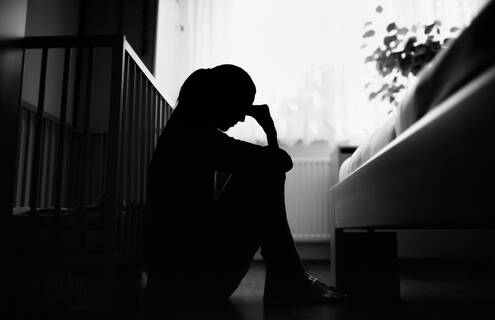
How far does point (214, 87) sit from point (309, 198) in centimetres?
186

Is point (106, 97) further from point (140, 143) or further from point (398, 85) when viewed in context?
point (398, 85)

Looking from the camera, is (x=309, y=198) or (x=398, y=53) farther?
(x=309, y=198)

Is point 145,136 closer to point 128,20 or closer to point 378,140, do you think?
point 378,140

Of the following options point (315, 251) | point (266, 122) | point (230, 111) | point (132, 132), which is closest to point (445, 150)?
point (230, 111)

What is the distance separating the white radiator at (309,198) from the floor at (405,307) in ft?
3.06

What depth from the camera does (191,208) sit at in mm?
1250

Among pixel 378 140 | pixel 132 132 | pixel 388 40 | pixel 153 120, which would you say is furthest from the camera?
pixel 388 40

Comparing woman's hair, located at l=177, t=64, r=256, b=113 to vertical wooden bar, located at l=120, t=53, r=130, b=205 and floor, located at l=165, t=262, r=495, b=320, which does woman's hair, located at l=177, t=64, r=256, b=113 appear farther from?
floor, located at l=165, t=262, r=495, b=320

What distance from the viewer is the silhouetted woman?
4.04 ft

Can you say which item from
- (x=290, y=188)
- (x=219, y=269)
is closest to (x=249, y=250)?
(x=219, y=269)

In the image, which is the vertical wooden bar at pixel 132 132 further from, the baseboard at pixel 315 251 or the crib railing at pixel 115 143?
the baseboard at pixel 315 251

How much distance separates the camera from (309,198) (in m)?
2.99

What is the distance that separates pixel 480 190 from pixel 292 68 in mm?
2652

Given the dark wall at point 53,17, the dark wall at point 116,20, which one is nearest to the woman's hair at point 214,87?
the dark wall at point 53,17
